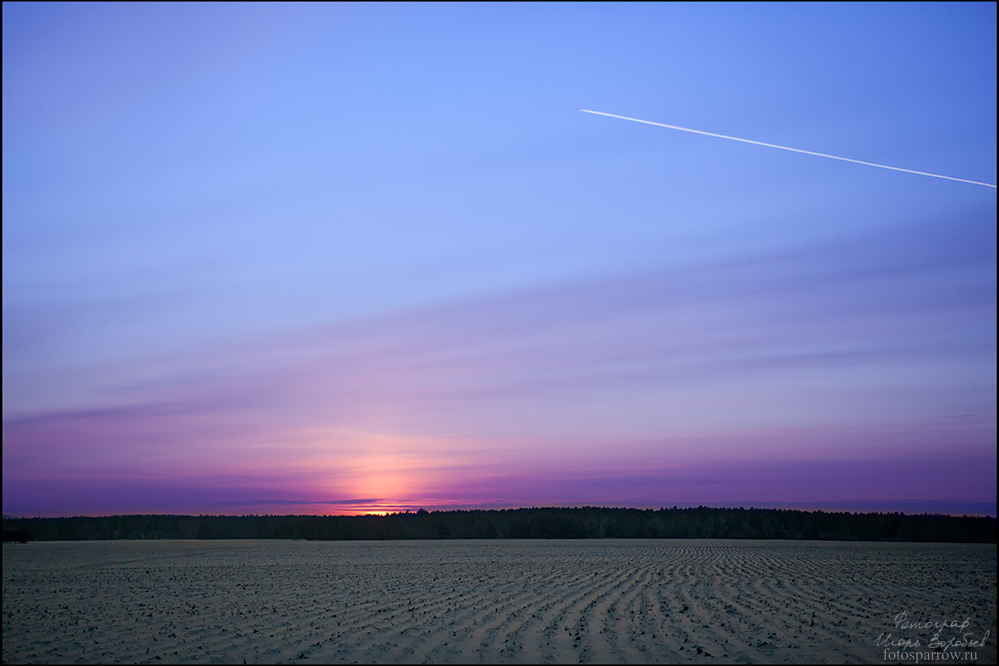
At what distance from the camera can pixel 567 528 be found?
317ft

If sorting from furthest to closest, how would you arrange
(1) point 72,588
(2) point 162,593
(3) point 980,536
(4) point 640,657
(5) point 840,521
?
(5) point 840,521 → (3) point 980,536 → (1) point 72,588 → (2) point 162,593 → (4) point 640,657

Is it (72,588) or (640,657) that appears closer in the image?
(640,657)

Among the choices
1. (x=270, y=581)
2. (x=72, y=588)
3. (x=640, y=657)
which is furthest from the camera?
(x=270, y=581)

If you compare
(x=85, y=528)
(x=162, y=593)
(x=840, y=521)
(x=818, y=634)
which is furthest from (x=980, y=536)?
(x=85, y=528)

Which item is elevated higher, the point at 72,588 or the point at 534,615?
the point at 534,615

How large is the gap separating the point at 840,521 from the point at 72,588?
95401mm

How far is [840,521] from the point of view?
91.9 metres

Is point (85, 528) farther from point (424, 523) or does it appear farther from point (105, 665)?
point (105, 665)

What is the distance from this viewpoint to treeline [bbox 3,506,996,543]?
86.0 m

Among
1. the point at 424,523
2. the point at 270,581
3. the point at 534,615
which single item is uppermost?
the point at 534,615

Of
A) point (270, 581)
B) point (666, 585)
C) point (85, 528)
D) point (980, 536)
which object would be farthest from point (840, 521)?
point (85, 528)

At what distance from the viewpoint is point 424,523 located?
121688 mm

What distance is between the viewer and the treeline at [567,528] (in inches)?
3386

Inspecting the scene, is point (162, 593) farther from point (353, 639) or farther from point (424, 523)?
point (424, 523)
